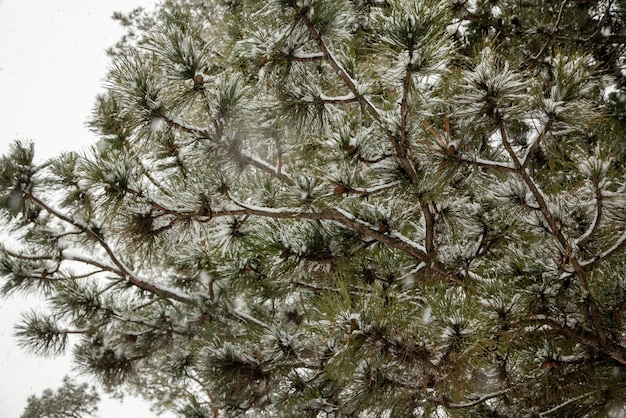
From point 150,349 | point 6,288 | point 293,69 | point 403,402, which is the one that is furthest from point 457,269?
point 6,288

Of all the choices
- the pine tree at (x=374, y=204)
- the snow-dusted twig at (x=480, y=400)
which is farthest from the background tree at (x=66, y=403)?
the snow-dusted twig at (x=480, y=400)

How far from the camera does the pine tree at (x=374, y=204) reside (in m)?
1.09

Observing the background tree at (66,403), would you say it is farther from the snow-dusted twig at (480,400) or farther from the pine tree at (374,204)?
the snow-dusted twig at (480,400)

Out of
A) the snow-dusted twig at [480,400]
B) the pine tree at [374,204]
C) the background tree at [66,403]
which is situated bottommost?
the snow-dusted twig at [480,400]

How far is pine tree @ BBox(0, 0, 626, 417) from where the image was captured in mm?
1087

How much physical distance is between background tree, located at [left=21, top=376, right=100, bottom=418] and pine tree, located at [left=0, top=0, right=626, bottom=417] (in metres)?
5.91

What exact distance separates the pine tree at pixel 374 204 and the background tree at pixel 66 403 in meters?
5.91

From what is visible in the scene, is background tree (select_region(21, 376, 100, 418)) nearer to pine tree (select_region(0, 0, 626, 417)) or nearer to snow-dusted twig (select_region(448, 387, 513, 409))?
pine tree (select_region(0, 0, 626, 417))

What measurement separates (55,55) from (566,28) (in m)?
19.3

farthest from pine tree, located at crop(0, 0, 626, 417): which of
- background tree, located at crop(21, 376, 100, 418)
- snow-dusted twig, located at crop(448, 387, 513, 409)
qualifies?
background tree, located at crop(21, 376, 100, 418)

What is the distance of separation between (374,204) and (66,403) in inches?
268

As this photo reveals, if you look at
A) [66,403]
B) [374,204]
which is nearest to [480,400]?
[374,204]

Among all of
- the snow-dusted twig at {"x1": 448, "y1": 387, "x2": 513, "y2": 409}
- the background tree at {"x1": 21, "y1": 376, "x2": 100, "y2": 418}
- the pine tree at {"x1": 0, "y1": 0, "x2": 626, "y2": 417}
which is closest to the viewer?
the pine tree at {"x1": 0, "y1": 0, "x2": 626, "y2": 417}

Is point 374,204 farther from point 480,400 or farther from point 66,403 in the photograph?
point 66,403
